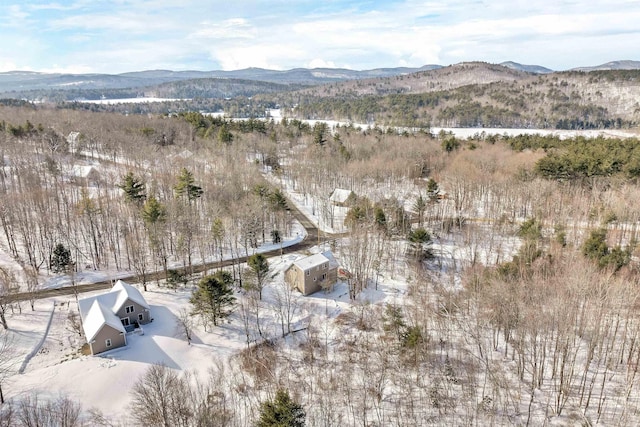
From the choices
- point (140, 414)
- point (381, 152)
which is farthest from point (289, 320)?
point (381, 152)

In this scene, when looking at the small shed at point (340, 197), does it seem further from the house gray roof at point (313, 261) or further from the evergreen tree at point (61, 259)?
the evergreen tree at point (61, 259)

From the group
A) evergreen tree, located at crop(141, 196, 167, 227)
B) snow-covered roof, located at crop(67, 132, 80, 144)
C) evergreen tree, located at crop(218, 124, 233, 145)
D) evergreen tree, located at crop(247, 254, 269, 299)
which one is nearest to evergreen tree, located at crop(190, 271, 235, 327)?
evergreen tree, located at crop(247, 254, 269, 299)

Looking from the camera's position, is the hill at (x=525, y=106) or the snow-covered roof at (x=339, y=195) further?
the hill at (x=525, y=106)

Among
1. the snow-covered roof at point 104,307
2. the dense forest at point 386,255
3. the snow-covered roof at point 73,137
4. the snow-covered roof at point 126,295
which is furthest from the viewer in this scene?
the snow-covered roof at point 73,137

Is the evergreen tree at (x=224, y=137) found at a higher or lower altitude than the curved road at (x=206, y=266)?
higher

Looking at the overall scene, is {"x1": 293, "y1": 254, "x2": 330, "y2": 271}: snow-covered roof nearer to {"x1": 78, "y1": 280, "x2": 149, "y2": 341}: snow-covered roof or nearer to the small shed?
{"x1": 78, "y1": 280, "x2": 149, "y2": 341}: snow-covered roof

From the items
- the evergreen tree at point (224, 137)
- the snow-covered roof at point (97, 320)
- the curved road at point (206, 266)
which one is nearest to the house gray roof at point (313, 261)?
the curved road at point (206, 266)
